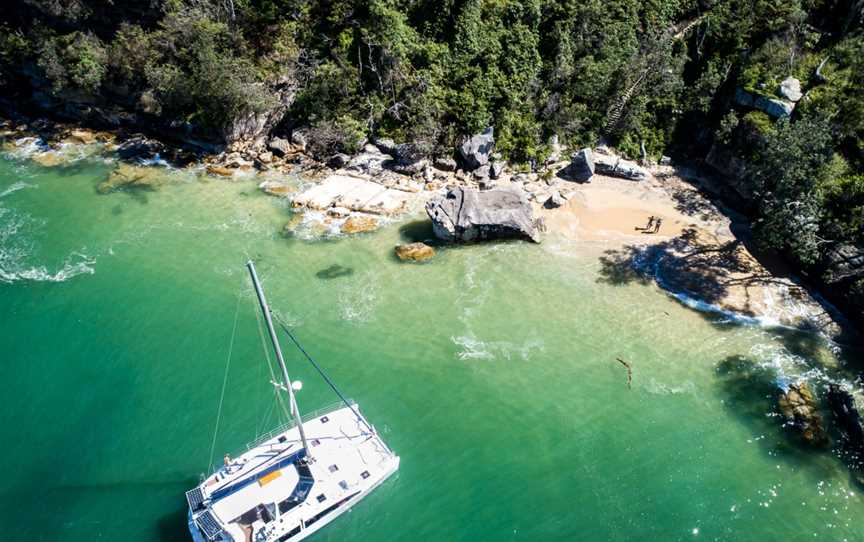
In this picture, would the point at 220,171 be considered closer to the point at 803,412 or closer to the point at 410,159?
the point at 410,159

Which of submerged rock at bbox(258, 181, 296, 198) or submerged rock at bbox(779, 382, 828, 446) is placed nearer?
submerged rock at bbox(779, 382, 828, 446)

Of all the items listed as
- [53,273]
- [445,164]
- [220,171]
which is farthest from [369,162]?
[53,273]

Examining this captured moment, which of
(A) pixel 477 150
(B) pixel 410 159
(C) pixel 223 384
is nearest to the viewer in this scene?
(C) pixel 223 384

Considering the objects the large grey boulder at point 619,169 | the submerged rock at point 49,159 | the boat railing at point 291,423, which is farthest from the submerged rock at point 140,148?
the large grey boulder at point 619,169

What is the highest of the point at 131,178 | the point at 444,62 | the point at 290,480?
the point at 444,62

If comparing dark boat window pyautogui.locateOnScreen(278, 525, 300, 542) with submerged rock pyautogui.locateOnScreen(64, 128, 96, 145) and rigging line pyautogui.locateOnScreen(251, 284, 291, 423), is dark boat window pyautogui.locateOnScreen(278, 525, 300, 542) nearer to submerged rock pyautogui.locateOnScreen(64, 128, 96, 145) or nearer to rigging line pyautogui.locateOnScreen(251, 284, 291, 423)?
rigging line pyautogui.locateOnScreen(251, 284, 291, 423)

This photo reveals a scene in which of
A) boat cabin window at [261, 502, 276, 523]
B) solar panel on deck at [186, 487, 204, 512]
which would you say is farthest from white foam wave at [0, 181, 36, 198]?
boat cabin window at [261, 502, 276, 523]
